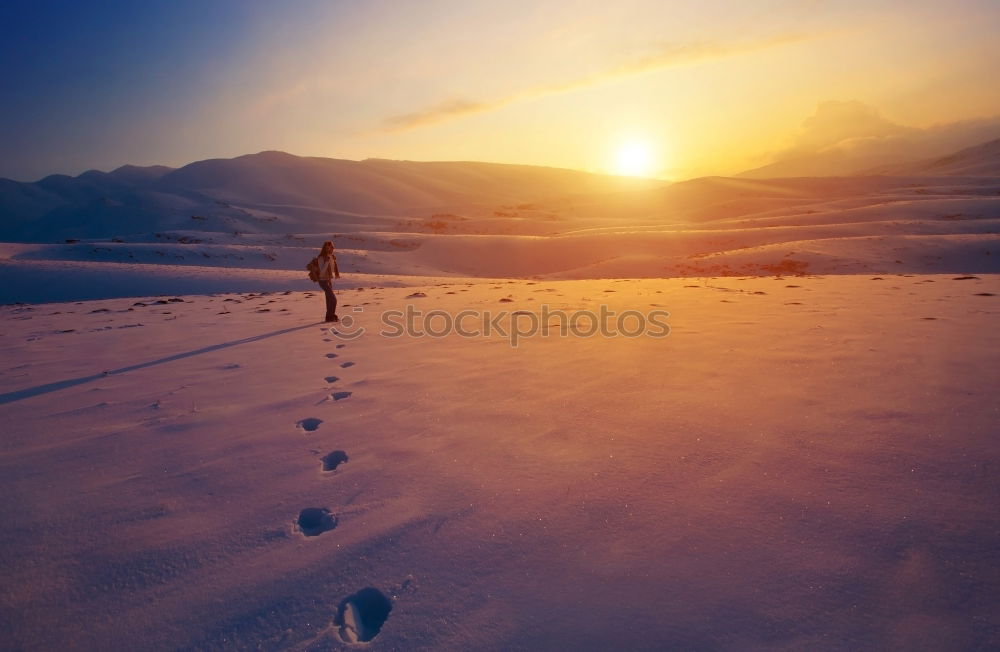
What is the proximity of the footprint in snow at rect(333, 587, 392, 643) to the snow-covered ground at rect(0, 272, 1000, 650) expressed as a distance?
10mm

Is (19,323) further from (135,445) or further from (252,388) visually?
(135,445)

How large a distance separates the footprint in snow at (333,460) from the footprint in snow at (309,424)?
1.68 ft

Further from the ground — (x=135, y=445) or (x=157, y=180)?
(x=157, y=180)

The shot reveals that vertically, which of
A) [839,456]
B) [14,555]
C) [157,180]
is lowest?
[14,555]

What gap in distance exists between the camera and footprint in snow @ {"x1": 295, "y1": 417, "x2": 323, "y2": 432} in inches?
141

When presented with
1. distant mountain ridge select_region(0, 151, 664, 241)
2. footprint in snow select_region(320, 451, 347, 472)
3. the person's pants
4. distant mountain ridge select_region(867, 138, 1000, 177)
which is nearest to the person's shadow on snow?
the person's pants

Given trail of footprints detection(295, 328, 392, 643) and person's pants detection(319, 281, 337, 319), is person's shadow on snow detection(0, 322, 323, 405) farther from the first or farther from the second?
trail of footprints detection(295, 328, 392, 643)

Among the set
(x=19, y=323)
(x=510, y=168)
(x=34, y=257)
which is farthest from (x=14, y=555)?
(x=510, y=168)

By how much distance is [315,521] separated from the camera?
7.94 ft

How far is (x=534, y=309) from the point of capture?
8.92 metres

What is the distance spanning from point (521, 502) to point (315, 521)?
988mm

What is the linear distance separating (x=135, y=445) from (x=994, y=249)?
2410 centimetres

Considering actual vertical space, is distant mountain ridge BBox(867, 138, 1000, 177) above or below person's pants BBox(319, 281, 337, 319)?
above

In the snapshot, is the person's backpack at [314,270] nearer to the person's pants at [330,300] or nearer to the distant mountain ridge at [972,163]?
the person's pants at [330,300]
